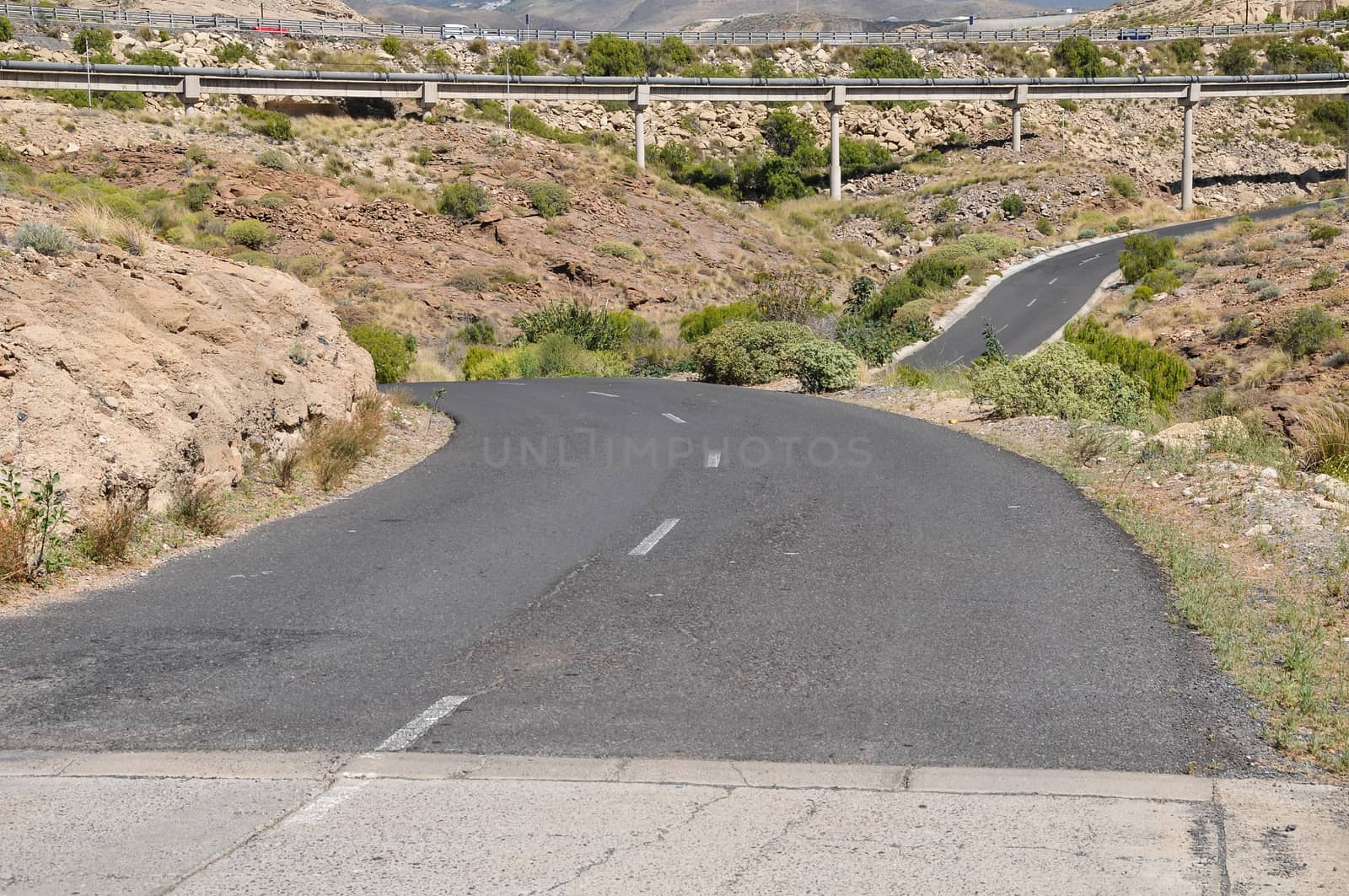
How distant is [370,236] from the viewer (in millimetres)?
56219

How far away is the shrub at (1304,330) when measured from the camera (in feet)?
102

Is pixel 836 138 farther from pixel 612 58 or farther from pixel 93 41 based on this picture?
pixel 93 41

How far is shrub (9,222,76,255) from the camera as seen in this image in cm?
1281

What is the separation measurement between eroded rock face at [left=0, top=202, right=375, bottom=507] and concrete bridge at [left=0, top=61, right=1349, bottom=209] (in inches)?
2268

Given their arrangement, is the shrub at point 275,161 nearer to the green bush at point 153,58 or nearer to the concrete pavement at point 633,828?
the green bush at point 153,58

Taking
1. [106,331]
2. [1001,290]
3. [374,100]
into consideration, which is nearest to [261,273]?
[106,331]

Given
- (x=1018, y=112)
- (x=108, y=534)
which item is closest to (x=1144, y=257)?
(x=1018, y=112)

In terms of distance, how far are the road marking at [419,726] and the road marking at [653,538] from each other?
3944mm

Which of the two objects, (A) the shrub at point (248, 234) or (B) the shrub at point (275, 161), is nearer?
(A) the shrub at point (248, 234)

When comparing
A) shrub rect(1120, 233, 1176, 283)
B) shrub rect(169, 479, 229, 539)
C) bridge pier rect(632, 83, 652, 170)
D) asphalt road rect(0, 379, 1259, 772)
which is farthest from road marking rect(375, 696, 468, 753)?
bridge pier rect(632, 83, 652, 170)

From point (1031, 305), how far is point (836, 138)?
34.9 metres


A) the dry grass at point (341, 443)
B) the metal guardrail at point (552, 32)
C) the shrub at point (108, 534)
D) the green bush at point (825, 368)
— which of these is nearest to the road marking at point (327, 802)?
the shrub at point (108, 534)

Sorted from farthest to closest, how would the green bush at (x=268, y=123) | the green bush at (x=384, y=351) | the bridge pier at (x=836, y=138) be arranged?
1. the bridge pier at (x=836, y=138)
2. the green bush at (x=268, y=123)
3. the green bush at (x=384, y=351)

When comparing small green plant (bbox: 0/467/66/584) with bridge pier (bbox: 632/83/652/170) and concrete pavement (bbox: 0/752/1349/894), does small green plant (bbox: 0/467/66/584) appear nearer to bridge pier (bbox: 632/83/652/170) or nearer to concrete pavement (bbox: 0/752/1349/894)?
concrete pavement (bbox: 0/752/1349/894)
